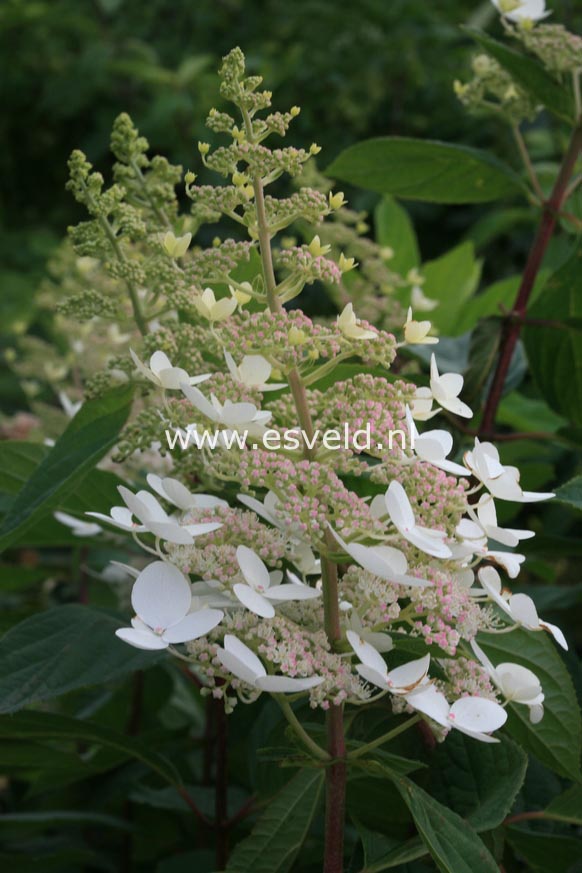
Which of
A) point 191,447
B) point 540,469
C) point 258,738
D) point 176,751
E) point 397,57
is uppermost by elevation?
point 397,57

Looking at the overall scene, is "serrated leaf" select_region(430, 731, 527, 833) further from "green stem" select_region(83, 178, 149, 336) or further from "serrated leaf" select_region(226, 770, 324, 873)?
"green stem" select_region(83, 178, 149, 336)

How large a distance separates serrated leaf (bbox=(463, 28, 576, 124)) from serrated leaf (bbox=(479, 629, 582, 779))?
1.60 ft

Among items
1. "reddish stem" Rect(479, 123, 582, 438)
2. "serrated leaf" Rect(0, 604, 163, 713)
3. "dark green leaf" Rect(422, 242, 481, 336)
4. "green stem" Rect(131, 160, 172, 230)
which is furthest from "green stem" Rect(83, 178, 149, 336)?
"dark green leaf" Rect(422, 242, 481, 336)

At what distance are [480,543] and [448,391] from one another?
0.09 metres

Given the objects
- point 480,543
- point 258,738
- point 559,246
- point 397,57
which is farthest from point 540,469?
point 397,57

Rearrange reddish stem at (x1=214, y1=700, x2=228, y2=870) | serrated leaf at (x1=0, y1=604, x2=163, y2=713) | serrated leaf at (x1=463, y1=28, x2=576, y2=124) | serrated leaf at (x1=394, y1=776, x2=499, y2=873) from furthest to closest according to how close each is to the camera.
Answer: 1. serrated leaf at (x1=463, y1=28, x2=576, y2=124)
2. reddish stem at (x1=214, y1=700, x2=228, y2=870)
3. serrated leaf at (x1=0, y1=604, x2=163, y2=713)
4. serrated leaf at (x1=394, y1=776, x2=499, y2=873)

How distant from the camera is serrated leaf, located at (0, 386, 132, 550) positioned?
0.64 m

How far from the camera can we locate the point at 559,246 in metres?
1.69

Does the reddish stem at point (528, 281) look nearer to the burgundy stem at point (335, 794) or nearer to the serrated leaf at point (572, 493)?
the serrated leaf at point (572, 493)

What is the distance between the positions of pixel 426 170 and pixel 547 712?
0.55m

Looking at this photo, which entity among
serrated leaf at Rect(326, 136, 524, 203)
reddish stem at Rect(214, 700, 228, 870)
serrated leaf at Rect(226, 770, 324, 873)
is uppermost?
serrated leaf at Rect(326, 136, 524, 203)

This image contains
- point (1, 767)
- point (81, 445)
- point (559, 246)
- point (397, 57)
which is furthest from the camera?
A: point (397, 57)

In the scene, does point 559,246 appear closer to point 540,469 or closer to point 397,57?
point 540,469

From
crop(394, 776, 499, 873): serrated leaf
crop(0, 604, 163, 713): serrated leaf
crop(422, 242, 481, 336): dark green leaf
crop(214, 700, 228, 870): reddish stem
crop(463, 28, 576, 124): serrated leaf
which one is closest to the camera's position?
crop(394, 776, 499, 873): serrated leaf
